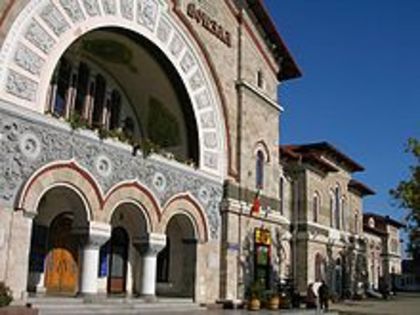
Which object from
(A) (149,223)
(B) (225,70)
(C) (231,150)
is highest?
(B) (225,70)

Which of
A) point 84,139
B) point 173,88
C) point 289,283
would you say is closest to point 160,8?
point 173,88

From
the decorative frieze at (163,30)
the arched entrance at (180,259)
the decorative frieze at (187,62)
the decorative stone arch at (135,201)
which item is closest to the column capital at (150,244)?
the decorative stone arch at (135,201)

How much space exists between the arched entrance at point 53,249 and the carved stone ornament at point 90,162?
1678 millimetres

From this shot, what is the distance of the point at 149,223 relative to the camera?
1836 centimetres

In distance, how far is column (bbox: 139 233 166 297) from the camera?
722 inches

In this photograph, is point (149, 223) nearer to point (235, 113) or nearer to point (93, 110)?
point (93, 110)

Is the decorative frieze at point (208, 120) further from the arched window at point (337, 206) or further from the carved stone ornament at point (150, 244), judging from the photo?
the arched window at point (337, 206)

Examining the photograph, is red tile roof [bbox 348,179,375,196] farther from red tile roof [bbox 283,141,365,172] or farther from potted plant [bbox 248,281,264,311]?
potted plant [bbox 248,281,264,311]

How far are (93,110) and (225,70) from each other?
5346 mm

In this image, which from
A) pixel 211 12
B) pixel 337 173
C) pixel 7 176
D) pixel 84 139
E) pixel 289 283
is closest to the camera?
pixel 7 176

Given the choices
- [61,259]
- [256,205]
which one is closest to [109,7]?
[61,259]

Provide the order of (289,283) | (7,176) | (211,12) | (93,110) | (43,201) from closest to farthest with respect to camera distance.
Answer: (7,176) < (43,201) < (93,110) < (211,12) < (289,283)

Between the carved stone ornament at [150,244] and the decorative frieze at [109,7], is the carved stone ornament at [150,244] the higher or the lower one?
the lower one

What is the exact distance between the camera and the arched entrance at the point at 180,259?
20297mm
